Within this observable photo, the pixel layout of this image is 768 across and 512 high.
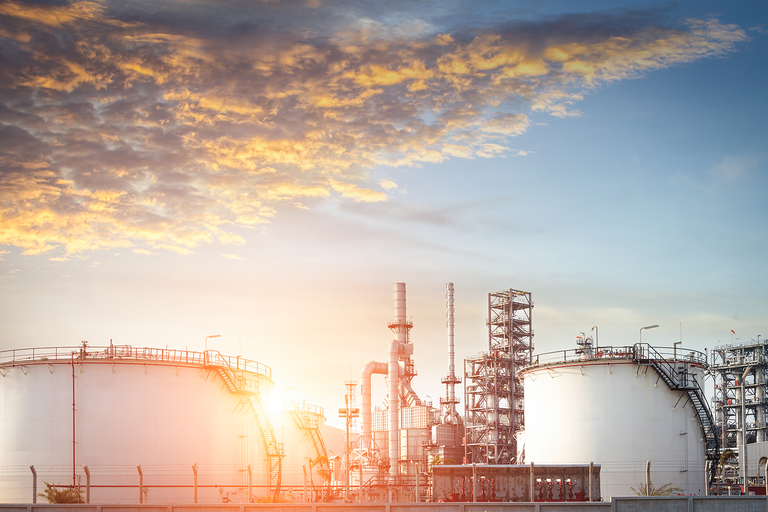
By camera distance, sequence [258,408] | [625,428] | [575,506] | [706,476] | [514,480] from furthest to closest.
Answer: [258,408] → [706,476] → [625,428] → [514,480] → [575,506]

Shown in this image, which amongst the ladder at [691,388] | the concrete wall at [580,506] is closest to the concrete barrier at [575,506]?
the concrete wall at [580,506]

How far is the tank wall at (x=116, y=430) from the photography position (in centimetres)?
4709

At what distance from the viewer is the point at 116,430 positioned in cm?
4797

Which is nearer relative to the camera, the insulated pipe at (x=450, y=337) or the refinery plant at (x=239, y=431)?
the refinery plant at (x=239, y=431)

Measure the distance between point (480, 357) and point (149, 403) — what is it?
119 feet

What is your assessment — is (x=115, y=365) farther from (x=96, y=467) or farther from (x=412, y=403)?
(x=412, y=403)

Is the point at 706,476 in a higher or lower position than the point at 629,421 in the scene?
lower

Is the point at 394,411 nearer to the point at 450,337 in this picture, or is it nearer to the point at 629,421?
the point at 450,337

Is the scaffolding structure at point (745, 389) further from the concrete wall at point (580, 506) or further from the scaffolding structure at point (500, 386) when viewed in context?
the concrete wall at point (580, 506)

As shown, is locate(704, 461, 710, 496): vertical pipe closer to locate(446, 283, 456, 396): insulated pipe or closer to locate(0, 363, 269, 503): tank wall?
locate(0, 363, 269, 503): tank wall

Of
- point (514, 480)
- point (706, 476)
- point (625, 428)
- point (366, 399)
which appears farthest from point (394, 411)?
point (514, 480)

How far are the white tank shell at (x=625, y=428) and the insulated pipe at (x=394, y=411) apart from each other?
3096cm

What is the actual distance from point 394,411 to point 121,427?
124 ft

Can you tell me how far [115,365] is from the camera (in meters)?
49.3
